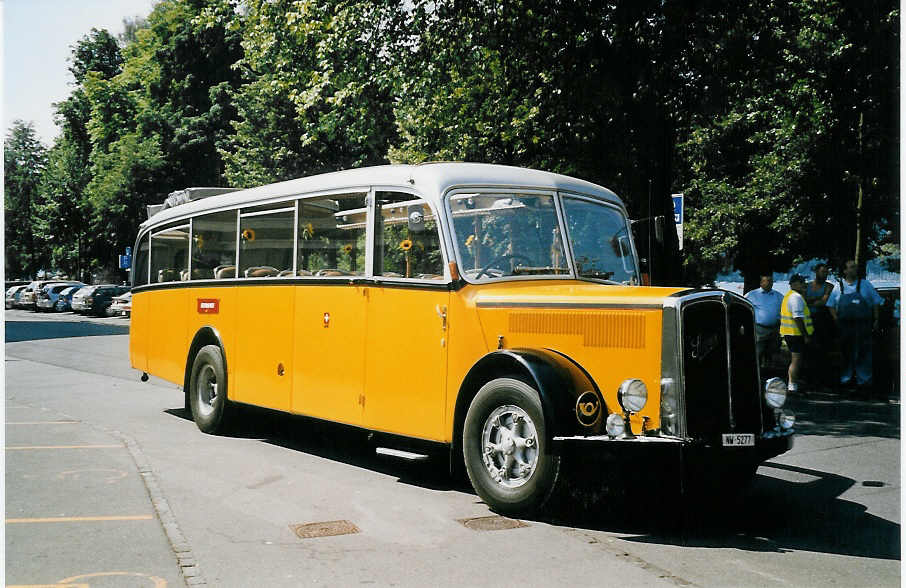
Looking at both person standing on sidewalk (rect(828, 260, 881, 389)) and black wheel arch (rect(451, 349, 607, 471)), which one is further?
person standing on sidewalk (rect(828, 260, 881, 389))

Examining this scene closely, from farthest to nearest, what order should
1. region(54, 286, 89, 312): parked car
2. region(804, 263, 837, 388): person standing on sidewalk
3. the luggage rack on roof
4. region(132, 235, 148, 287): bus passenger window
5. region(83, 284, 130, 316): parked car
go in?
region(54, 286, 89, 312): parked car
region(83, 284, 130, 316): parked car
region(804, 263, 837, 388): person standing on sidewalk
region(132, 235, 148, 287): bus passenger window
the luggage rack on roof

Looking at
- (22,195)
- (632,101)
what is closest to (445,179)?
(632,101)

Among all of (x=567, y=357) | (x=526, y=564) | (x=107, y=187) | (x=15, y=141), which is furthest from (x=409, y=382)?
A: (x=15, y=141)

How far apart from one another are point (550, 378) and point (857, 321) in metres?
9.47

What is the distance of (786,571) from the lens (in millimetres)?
5484

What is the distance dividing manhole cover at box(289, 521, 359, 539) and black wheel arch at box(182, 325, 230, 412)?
433 centimetres

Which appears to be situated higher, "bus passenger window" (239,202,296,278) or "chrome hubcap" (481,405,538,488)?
"bus passenger window" (239,202,296,278)

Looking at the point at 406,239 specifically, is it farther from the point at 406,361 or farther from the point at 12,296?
the point at 12,296

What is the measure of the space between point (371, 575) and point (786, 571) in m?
2.26

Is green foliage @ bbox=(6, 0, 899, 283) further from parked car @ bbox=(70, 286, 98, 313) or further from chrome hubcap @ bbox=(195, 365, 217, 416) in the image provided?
parked car @ bbox=(70, 286, 98, 313)

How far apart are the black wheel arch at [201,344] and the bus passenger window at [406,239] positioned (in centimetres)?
317

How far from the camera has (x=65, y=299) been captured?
5103 cm

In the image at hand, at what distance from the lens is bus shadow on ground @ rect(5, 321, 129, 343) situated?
3006 centimetres

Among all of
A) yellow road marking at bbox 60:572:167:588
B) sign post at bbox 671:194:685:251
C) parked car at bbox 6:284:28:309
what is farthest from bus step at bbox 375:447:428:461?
parked car at bbox 6:284:28:309
